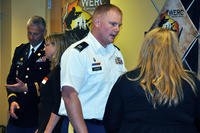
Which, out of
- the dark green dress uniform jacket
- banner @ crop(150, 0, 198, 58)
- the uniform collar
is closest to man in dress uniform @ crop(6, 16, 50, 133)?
the dark green dress uniform jacket

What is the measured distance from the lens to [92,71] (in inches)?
85.4

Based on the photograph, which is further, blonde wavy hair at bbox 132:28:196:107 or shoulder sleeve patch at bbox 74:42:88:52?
shoulder sleeve patch at bbox 74:42:88:52

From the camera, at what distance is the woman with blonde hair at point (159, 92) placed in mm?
1870

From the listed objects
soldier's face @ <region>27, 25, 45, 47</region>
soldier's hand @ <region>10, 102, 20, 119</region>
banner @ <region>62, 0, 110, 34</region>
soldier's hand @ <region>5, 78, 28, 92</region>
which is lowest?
soldier's hand @ <region>10, 102, 20, 119</region>

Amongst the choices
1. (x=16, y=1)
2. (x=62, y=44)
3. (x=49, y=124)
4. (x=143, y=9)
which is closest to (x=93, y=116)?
(x=49, y=124)

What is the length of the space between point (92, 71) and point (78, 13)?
7.22 feet

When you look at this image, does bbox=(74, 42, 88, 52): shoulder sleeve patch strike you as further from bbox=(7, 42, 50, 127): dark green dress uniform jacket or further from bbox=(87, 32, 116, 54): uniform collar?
bbox=(7, 42, 50, 127): dark green dress uniform jacket

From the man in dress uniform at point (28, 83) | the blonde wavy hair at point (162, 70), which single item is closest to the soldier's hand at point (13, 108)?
the man in dress uniform at point (28, 83)

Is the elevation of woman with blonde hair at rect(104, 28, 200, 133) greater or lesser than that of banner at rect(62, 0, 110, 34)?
lesser

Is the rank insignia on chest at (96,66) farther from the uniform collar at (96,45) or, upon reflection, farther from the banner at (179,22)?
the banner at (179,22)

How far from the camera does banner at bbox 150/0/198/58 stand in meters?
3.31

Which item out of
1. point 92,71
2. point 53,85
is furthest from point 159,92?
point 53,85

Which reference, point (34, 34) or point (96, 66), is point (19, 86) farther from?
point (96, 66)

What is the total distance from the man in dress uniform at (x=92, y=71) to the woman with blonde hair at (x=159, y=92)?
0.26 m
